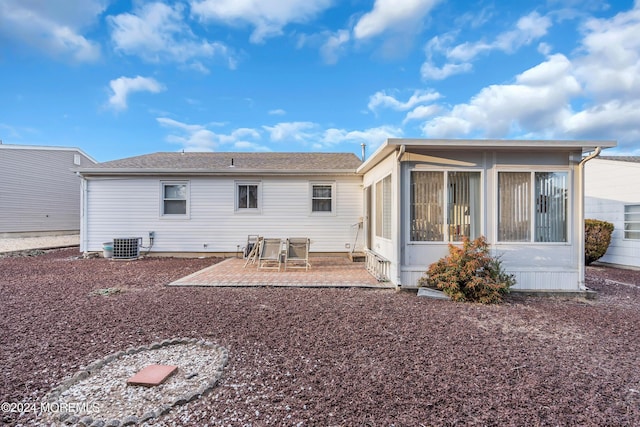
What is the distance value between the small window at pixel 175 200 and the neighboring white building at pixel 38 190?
311 inches

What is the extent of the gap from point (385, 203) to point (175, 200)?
279 inches

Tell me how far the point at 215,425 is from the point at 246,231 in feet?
26.2

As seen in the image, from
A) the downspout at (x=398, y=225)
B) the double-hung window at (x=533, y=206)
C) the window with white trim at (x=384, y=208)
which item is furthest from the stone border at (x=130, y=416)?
the double-hung window at (x=533, y=206)

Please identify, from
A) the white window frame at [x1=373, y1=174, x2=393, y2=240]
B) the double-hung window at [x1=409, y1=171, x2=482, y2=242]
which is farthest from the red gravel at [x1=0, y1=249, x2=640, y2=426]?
the white window frame at [x1=373, y1=174, x2=393, y2=240]

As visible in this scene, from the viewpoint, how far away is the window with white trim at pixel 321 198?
9656 mm

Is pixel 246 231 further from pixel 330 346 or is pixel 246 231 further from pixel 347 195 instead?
pixel 330 346

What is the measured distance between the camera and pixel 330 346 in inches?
121

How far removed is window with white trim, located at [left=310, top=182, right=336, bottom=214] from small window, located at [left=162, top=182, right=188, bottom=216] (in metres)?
4.27

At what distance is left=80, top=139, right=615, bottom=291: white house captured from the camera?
539cm

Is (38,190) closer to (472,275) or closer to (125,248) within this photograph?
(125,248)

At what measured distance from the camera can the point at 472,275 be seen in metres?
4.88

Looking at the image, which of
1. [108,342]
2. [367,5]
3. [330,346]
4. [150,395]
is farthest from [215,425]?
[367,5]

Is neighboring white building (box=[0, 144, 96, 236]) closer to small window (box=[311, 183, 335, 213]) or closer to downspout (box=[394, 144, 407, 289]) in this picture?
small window (box=[311, 183, 335, 213])

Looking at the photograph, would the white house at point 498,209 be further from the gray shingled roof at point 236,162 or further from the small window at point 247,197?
the small window at point 247,197
